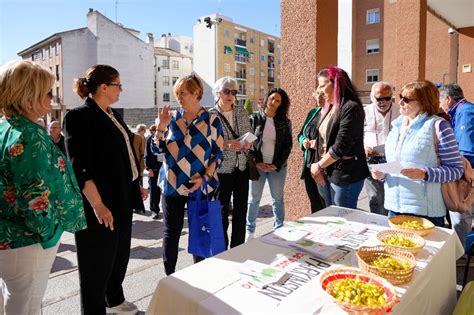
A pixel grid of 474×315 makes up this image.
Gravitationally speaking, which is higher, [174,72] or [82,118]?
[174,72]

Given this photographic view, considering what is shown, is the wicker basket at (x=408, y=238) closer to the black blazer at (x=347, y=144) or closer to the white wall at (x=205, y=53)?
the black blazer at (x=347, y=144)

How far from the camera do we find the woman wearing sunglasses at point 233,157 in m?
3.63

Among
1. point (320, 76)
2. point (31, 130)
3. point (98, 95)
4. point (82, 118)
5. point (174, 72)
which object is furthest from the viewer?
point (174, 72)

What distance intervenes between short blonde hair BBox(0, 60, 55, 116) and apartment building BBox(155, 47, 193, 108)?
4872cm

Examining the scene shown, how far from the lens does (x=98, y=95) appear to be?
2430mm

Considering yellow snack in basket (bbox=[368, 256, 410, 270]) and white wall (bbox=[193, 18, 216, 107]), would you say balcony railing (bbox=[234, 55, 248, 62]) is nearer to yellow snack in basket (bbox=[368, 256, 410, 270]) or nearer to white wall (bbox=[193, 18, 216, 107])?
white wall (bbox=[193, 18, 216, 107])

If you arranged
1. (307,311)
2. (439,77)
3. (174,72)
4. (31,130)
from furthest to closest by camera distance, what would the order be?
(174,72), (439,77), (31,130), (307,311)

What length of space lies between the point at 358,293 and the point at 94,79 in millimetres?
2027

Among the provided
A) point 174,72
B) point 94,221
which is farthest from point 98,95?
point 174,72

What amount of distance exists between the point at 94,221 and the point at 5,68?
1017 mm

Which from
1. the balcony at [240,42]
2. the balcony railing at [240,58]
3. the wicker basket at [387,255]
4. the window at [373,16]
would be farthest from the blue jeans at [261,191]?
the balcony at [240,42]

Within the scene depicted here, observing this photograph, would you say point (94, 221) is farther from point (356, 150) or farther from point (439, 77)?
point (439, 77)

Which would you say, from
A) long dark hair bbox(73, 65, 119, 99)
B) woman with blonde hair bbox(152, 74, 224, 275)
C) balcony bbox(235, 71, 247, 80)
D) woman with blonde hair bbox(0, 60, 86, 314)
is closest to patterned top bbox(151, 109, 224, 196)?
woman with blonde hair bbox(152, 74, 224, 275)

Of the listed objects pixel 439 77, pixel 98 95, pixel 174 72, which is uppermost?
pixel 174 72
